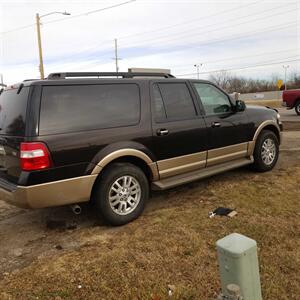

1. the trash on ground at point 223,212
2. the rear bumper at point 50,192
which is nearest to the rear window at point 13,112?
the rear bumper at point 50,192

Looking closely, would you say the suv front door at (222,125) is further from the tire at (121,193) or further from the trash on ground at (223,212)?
the tire at (121,193)

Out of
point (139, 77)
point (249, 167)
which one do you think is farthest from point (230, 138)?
point (139, 77)

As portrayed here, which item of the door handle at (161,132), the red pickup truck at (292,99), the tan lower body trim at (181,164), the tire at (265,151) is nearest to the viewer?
the door handle at (161,132)

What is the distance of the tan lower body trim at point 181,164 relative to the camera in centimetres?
501

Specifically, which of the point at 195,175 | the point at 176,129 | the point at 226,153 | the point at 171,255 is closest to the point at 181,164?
the point at 195,175

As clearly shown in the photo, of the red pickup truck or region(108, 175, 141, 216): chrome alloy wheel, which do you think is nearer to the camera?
region(108, 175, 141, 216): chrome alloy wheel

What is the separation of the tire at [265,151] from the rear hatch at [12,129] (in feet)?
13.1

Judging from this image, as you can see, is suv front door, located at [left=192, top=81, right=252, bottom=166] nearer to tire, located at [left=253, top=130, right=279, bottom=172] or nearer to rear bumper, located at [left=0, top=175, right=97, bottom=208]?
tire, located at [left=253, top=130, right=279, bottom=172]

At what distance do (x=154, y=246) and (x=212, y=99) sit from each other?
112 inches

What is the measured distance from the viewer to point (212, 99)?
5.86 meters

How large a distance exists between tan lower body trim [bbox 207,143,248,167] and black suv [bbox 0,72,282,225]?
0.02 metres

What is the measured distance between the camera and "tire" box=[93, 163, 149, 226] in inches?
173

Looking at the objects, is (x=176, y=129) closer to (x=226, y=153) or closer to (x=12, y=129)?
(x=226, y=153)

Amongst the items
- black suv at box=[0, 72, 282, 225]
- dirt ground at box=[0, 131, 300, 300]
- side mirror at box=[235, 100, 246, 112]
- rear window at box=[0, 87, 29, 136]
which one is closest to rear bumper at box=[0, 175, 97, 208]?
black suv at box=[0, 72, 282, 225]
